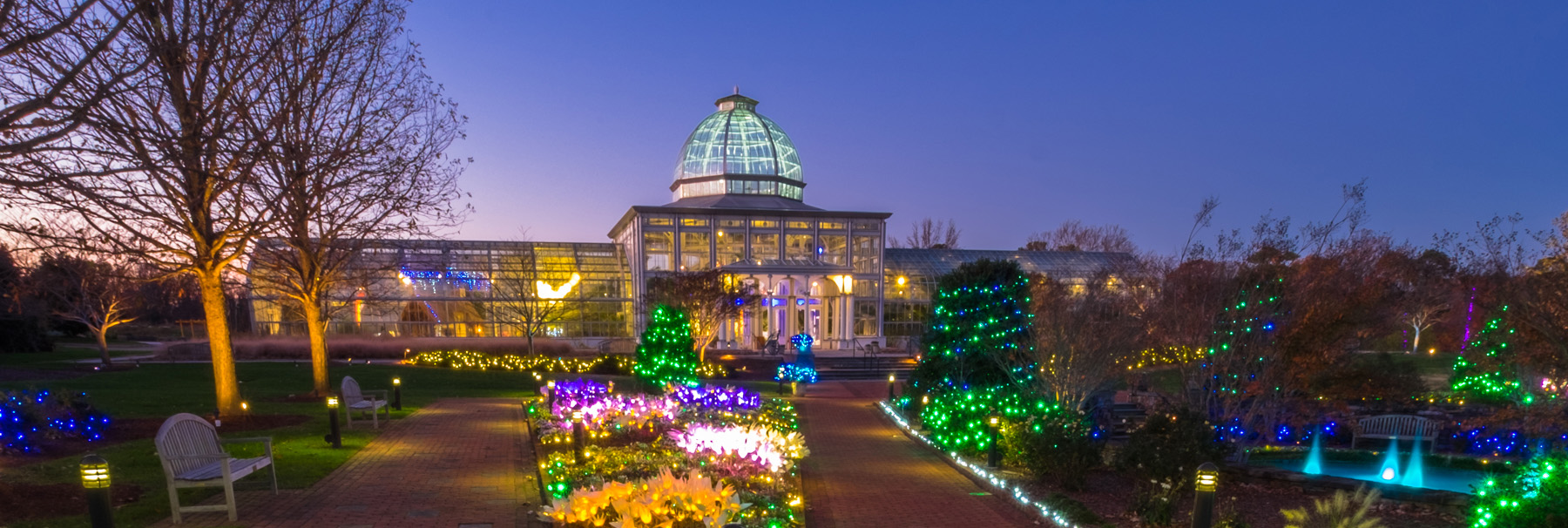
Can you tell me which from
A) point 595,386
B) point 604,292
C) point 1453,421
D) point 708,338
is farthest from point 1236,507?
point 604,292

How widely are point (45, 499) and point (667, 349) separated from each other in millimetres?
8583

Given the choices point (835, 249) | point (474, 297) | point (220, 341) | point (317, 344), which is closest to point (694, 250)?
point (835, 249)

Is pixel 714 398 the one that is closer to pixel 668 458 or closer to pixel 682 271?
pixel 668 458

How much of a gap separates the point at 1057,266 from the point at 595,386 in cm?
3242

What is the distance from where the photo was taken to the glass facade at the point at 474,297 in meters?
31.6

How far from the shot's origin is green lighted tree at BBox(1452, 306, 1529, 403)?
13.8 meters

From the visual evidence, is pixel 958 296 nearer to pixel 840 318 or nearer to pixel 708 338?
pixel 708 338

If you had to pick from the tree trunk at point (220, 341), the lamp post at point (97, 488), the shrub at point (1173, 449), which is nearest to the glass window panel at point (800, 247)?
the tree trunk at point (220, 341)

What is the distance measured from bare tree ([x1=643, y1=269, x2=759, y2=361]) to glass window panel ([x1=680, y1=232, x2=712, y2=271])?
6.87m

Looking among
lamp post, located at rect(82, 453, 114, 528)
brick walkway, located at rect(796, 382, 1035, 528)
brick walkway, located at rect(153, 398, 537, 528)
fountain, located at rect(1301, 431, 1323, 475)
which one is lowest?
fountain, located at rect(1301, 431, 1323, 475)

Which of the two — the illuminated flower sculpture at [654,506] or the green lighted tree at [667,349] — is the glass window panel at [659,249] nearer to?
the green lighted tree at [667,349]

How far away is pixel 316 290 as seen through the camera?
49.0ft

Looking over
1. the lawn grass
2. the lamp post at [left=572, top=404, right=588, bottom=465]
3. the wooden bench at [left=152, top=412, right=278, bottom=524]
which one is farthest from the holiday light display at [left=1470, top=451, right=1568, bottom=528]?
the lawn grass

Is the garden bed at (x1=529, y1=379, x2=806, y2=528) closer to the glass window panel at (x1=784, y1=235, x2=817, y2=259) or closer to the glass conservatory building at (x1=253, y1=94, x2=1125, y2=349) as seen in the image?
the glass conservatory building at (x1=253, y1=94, x2=1125, y2=349)
